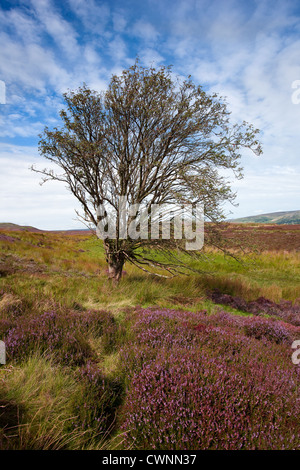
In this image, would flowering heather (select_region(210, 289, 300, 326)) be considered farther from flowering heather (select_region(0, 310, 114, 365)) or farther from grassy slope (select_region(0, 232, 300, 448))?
flowering heather (select_region(0, 310, 114, 365))

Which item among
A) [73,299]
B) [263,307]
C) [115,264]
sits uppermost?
[115,264]

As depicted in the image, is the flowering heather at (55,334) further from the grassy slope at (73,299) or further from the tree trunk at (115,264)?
the tree trunk at (115,264)

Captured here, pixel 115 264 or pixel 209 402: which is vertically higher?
pixel 115 264

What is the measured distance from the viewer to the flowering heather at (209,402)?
75.9 inches

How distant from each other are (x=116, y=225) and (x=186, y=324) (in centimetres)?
488

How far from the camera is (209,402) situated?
7.13 feet

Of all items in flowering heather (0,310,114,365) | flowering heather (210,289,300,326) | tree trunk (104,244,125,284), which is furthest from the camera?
tree trunk (104,244,125,284)

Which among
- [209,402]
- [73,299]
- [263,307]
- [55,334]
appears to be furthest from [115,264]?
[209,402]

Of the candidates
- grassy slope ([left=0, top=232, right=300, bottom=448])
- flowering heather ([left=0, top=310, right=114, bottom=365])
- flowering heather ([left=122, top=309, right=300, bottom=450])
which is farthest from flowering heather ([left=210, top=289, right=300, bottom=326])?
flowering heather ([left=0, top=310, right=114, bottom=365])

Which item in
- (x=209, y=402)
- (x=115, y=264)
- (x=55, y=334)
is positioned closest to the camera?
(x=209, y=402)

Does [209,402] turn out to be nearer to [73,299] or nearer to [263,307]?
[73,299]

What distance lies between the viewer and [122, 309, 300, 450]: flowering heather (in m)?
1.93

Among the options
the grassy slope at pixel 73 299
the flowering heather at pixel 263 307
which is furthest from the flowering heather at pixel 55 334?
the flowering heather at pixel 263 307
